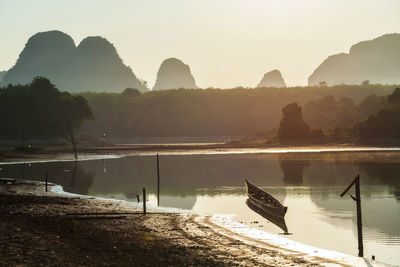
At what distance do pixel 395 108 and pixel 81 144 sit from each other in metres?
91.9

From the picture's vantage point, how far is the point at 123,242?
25484 mm

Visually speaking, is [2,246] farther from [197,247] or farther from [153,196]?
[153,196]

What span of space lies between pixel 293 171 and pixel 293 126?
70106 mm

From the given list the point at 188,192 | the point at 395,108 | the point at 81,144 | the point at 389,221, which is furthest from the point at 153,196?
the point at 81,144

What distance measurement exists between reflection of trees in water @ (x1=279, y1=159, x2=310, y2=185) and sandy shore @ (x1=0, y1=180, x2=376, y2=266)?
3162 centimetres

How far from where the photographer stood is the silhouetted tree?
484ft

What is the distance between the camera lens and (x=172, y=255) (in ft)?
76.7

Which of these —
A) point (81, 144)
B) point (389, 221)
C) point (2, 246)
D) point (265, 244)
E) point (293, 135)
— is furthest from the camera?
point (81, 144)

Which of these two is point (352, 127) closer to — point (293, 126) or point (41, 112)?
point (293, 126)

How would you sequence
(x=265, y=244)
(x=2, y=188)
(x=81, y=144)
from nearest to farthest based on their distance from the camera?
(x=265, y=244) < (x=2, y=188) < (x=81, y=144)

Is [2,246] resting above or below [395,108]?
below

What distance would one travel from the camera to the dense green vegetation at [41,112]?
450ft

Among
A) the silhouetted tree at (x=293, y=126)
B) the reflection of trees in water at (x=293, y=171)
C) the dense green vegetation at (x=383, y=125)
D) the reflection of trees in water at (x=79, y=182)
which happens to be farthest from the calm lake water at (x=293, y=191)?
the silhouetted tree at (x=293, y=126)

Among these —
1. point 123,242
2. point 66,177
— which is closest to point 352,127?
point 66,177
